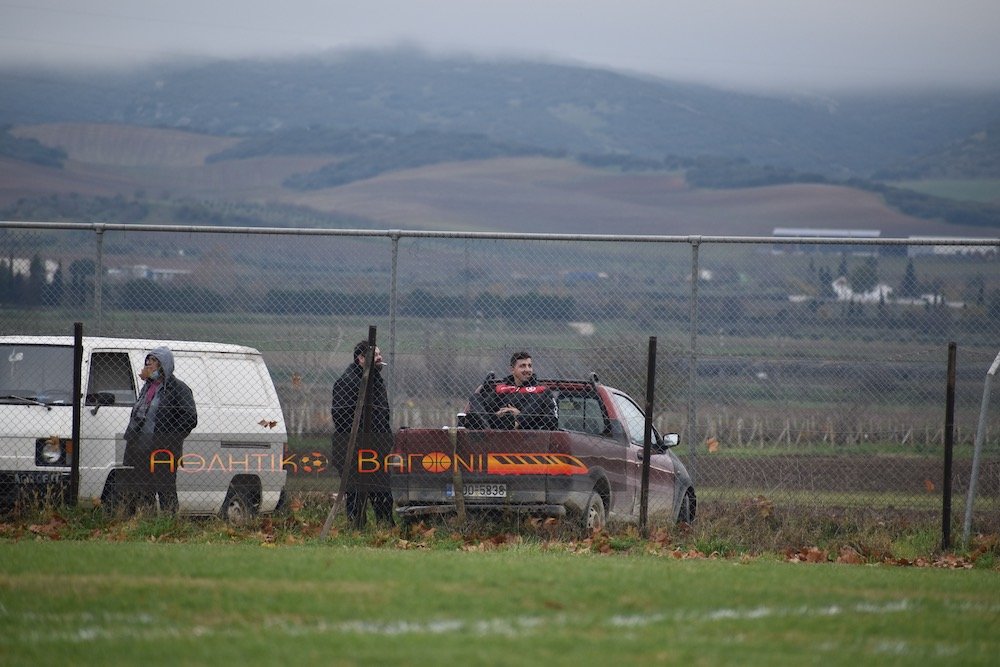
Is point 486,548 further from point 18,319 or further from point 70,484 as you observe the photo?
point 18,319

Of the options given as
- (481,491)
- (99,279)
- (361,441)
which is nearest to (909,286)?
(481,491)

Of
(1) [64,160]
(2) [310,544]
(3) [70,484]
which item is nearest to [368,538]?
(2) [310,544]

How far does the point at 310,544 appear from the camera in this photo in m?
11.9

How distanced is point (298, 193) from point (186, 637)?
191015 millimetres

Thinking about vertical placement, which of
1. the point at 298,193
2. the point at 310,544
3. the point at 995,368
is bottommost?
the point at 310,544

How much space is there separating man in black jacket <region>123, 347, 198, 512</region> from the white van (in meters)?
0.18

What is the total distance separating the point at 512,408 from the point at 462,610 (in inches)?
195

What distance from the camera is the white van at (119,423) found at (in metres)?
13.1

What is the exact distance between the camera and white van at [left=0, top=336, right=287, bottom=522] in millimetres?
13102

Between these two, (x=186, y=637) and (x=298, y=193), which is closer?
(x=186, y=637)

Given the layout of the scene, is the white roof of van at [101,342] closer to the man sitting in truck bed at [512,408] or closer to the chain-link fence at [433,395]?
the chain-link fence at [433,395]

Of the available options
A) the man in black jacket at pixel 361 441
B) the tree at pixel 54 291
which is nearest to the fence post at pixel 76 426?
the man in black jacket at pixel 361 441

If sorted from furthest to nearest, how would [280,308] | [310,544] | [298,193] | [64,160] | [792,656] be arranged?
[298,193]
[64,160]
[280,308]
[310,544]
[792,656]

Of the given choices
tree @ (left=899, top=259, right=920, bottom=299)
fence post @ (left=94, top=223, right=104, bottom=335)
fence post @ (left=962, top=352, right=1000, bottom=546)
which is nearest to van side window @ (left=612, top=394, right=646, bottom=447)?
fence post @ (left=962, top=352, right=1000, bottom=546)
